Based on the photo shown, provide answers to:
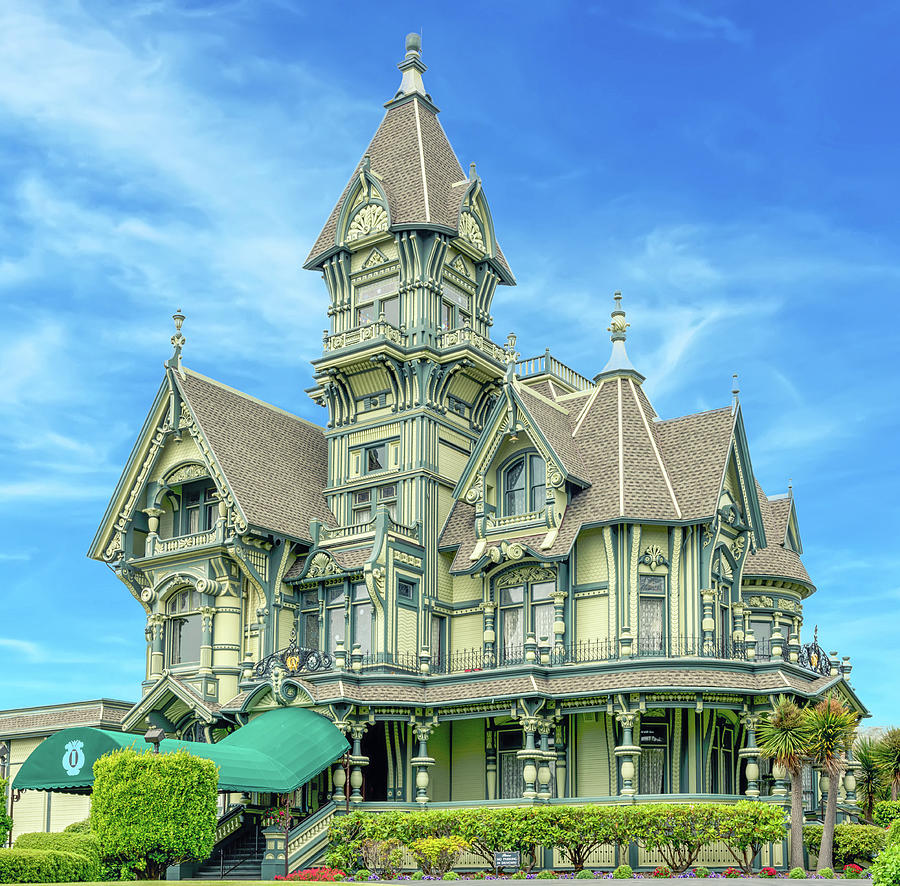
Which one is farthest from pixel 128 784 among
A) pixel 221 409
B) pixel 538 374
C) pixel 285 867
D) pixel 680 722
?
pixel 538 374

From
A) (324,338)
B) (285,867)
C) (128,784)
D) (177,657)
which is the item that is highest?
(324,338)

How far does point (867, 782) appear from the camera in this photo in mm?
40625

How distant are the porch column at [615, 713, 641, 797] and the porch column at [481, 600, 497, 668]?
601cm

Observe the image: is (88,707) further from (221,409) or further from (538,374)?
(538,374)

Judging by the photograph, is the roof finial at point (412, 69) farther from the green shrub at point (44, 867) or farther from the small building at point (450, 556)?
the green shrub at point (44, 867)

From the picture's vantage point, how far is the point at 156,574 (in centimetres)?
4375

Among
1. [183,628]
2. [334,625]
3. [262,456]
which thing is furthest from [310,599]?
[262,456]

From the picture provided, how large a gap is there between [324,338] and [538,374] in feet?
27.5

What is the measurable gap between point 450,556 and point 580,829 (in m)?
12.4

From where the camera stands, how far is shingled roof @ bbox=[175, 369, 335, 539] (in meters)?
42.3

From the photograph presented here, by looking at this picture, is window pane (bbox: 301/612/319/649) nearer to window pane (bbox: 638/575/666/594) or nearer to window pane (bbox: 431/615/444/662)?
window pane (bbox: 431/615/444/662)

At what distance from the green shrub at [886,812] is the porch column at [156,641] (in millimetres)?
22944

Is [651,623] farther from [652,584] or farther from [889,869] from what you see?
[889,869]

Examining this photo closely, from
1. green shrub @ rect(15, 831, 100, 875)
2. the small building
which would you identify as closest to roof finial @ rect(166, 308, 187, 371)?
the small building
